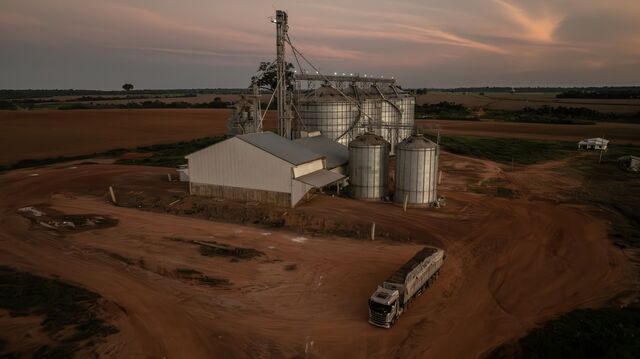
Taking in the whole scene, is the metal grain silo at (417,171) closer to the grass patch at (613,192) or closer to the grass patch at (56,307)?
the grass patch at (613,192)

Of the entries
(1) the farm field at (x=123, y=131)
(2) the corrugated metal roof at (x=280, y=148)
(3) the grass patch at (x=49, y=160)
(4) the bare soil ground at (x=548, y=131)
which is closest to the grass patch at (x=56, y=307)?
(2) the corrugated metal roof at (x=280, y=148)

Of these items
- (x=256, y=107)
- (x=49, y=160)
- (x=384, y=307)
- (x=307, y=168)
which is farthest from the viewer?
(x=49, y=160)

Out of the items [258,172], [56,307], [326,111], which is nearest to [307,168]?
[258,172]

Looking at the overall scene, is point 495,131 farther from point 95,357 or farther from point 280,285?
point 95,357

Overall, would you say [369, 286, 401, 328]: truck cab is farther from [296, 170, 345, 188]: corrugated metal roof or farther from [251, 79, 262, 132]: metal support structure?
[251, 79, 262, 132]: metal support structure

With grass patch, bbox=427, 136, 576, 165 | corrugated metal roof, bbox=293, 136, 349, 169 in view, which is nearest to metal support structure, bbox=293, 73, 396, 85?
corrugated metal roof, bbox=293, 136, 349, 169

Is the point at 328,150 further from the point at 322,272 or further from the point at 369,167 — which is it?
the point at 322,272
